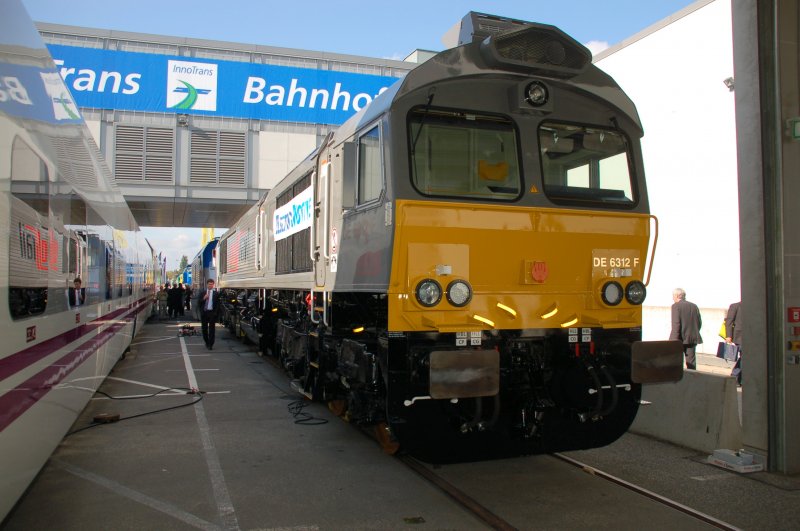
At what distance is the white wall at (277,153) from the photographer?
21.8 metres

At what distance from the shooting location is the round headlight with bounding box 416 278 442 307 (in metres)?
4.50

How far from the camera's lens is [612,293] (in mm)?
5156

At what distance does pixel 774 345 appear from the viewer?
5.68m

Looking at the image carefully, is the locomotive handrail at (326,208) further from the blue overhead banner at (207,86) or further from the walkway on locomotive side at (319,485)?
the blue overhead banner at (207,86)

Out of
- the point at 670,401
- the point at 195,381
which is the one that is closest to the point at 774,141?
the point at 670,401

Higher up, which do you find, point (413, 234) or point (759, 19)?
point (759, 19)

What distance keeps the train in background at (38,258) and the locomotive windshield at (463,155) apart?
2.60 metres

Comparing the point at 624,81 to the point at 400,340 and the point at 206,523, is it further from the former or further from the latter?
the point at 206,523

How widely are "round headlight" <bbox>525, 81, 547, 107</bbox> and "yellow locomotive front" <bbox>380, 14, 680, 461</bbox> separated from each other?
0.4 inches

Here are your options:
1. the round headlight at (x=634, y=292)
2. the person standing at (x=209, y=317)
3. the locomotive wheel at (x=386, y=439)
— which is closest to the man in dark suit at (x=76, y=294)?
the locomotive wheel at (x=386, y=439)

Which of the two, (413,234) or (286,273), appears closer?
(413,234)

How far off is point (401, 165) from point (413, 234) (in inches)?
21.1

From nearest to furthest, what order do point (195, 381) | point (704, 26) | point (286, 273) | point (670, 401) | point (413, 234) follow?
point (413, 234), point (670, 401), point (286, 273), point (195, 381), point (704, 26)

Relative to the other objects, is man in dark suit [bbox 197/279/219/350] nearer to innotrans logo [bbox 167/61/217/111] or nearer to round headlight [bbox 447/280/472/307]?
innotrans logo [bbox 167/61/217/111]
